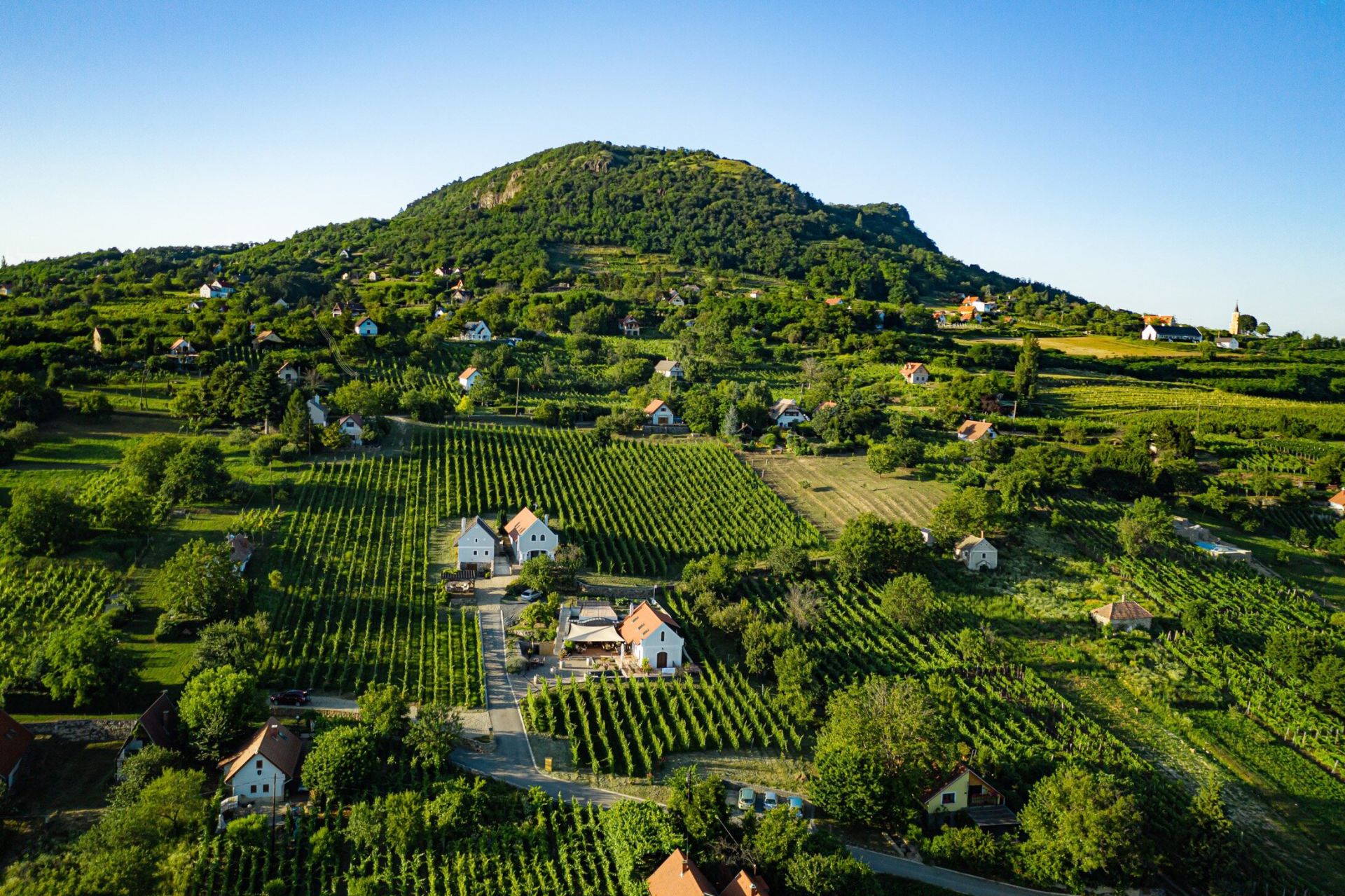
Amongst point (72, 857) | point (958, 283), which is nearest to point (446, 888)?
point (72, 857)

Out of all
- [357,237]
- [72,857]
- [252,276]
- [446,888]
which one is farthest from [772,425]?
[357,237]

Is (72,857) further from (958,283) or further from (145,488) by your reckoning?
(958,283)

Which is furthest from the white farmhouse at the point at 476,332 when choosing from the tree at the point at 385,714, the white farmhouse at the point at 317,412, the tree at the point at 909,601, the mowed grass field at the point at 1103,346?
the tree at the point at 385,714

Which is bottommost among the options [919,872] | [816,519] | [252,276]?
[919,872]

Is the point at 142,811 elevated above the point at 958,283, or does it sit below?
below

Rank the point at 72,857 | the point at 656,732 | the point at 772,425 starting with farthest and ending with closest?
the point at 772,425 < the point at 656,732 < the point at 72,857

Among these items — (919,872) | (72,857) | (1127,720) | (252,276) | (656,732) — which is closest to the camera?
(72,857)

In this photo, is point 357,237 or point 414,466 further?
point 357,237

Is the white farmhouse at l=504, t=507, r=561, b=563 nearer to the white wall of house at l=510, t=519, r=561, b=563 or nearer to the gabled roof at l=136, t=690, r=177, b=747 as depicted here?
the white wall of house at l=510, t=519, r=561, b=563

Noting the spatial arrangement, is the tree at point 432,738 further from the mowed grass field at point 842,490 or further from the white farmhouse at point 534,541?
the mowed grass field at point 842,490
